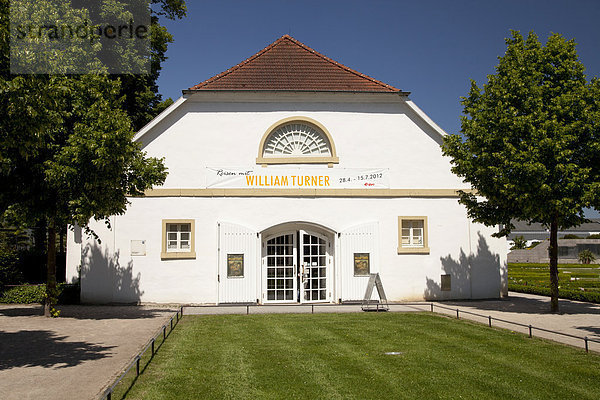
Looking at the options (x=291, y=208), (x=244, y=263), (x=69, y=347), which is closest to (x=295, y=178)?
(x=291, y=208)

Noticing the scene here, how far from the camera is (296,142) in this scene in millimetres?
21438

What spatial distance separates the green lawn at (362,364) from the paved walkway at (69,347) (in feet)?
2.83

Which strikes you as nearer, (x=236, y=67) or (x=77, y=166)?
(x=77, y=166)

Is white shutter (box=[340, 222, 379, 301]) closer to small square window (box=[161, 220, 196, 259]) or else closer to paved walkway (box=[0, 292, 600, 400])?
paved walkway (box=[0, 292, 600, 400])

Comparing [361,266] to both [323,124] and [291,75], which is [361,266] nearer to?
[323,124]

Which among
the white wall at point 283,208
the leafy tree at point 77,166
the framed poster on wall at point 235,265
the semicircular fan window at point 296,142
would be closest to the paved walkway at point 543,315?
the white wall at point 283,208

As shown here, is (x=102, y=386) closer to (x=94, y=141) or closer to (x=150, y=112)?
(x=94, y=141)

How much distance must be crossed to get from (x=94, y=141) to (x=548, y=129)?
44.2ft

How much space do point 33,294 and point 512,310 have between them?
18.0 m

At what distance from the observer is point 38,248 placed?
29.0 metres

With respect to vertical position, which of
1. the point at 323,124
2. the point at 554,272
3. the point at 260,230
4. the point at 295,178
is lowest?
the point at 554,272

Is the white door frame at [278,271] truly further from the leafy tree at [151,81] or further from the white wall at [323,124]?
the leafy tree at [151,81]

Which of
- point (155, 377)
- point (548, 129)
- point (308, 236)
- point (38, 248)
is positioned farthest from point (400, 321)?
point (38, 248)

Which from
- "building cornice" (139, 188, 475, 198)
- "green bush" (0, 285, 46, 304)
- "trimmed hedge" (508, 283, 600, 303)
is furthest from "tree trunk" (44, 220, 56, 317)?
"trimmed hedge" (508, 283, 600, 303)
